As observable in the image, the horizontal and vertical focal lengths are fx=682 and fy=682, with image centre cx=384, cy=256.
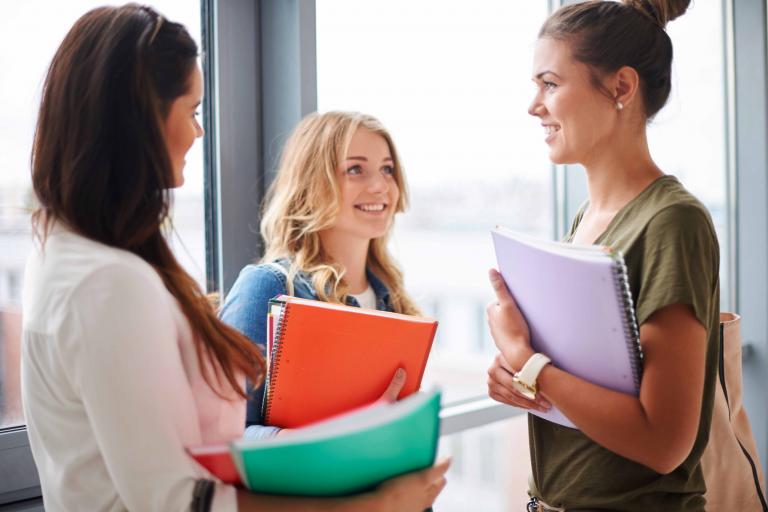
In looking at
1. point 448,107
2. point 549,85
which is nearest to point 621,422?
point 549,85

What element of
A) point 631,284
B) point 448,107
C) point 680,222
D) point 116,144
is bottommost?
point 631,284

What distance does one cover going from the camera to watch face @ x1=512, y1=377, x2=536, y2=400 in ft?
3.71

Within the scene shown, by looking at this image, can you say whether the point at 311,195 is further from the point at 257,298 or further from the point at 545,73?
the point at 545,73

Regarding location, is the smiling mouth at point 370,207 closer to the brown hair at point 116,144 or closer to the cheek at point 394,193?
the cheek at point 394,193

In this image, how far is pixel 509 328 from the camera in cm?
117

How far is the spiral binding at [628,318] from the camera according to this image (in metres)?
0.96

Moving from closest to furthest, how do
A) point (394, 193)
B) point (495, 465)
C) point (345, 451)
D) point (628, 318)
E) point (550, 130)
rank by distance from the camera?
point (345, 451) < point (628, 318) < point (550, 130) < point (394, 193) < point (495, 465)

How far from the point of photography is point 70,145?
808 millimetres

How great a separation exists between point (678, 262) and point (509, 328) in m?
0.29

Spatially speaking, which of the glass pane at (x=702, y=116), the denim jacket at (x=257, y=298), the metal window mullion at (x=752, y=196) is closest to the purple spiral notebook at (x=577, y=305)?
the denim jacket at (x=257, y=298)

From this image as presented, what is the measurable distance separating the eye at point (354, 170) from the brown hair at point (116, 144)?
0.73 metres

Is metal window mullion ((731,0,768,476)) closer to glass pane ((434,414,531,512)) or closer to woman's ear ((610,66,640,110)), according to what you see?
glass pane ((434,414,531,512))

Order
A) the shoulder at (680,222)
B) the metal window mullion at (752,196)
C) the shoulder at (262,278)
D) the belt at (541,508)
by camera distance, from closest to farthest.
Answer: the shoulder at (680,222), the belt at (541,508), the shoulder at (262,278), the metal window mullion at (752,196)

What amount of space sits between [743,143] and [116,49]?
2.90m
